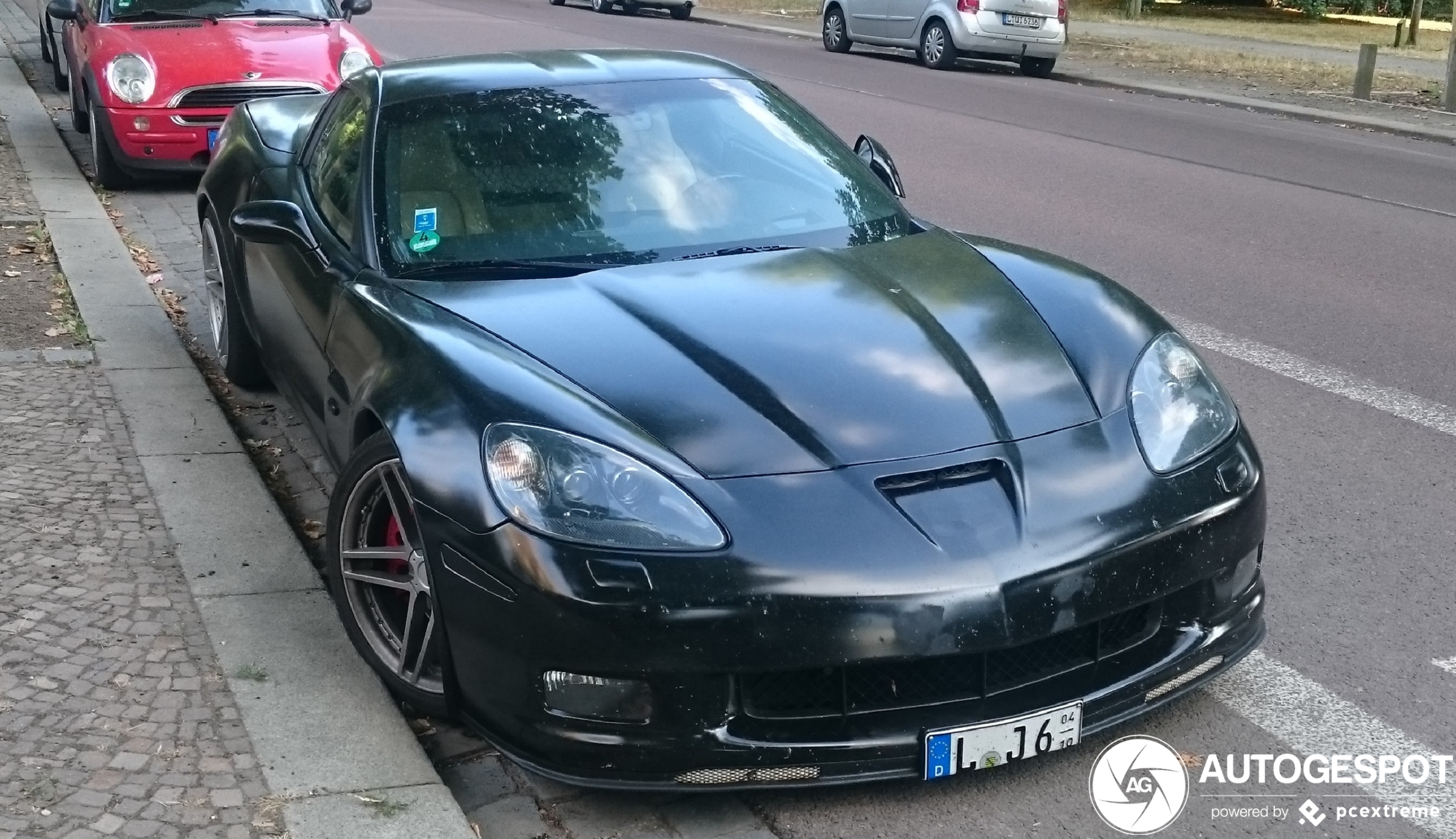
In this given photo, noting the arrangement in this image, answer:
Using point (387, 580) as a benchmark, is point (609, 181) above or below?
above

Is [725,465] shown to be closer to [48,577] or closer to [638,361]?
[638,361]

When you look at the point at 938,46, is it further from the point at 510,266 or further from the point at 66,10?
the point at 510,266

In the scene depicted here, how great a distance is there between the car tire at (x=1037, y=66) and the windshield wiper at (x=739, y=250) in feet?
60.8

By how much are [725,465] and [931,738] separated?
0.66 metres

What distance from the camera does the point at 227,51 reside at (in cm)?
1002

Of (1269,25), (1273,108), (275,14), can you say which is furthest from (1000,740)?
(1269,25)

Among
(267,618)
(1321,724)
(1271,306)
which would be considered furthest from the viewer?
(1271,306)

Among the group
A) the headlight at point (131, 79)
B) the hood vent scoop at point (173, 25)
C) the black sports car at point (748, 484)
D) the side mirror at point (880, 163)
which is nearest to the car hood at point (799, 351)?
the black sports car at point (748, 484)

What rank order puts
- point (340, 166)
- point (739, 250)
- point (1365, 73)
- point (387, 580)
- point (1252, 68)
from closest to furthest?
point (387, 580) < point (739, 250) < point (340, 166) < point (1365, 73) < point (1252, 68)

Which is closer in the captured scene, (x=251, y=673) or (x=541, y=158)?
(x=251, y=673)

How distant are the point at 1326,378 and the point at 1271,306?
1.34 m

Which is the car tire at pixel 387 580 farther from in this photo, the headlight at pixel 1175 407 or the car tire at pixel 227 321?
the car tire at pixel 227 321

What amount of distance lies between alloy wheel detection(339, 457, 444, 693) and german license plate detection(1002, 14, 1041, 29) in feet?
62.4

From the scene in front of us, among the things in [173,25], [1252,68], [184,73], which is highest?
[173,25]
